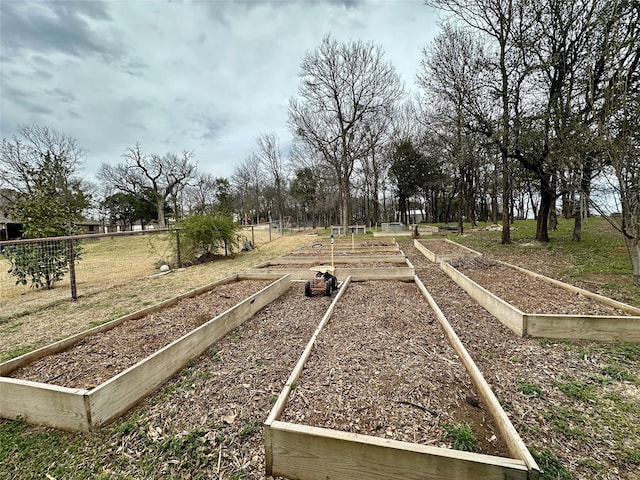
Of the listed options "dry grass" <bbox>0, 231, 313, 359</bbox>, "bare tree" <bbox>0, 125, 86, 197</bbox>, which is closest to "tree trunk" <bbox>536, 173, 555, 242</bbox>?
"dry grass" <bbox>0, 231, 313, 359</bbox>

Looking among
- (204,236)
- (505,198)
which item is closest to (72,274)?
(204,236)

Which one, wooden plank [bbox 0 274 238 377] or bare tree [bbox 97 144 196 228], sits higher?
bare tree [bbox 97 144 196 228]

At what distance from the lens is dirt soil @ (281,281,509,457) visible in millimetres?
1817

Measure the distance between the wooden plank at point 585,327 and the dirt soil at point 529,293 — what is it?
379 millimetres

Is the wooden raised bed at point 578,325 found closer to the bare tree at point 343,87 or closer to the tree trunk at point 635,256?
the tree trunk at point 635,256

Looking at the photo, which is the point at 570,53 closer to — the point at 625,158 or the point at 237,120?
the point at 625,158

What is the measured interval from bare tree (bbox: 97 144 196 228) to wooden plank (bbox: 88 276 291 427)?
108ft

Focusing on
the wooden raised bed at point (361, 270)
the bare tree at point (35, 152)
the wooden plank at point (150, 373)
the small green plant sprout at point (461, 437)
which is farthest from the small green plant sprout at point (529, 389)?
the bare tree at point (35, 152)

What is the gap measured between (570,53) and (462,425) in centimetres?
1049

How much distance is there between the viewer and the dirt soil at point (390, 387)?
182 centimetres

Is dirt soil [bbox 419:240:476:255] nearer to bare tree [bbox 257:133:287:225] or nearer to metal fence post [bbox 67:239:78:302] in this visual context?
metal fence post [bbox 67:239:78:302]

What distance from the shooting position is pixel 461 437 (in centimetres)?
170

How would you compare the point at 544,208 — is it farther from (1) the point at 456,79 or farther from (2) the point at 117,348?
(2) the point at 117,348

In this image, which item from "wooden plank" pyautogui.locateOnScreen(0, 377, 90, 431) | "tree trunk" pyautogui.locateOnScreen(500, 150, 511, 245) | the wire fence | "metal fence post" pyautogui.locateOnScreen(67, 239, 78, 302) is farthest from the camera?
"tree trunk" pyautogui.locateOnScreen(500, 150, 511, 245)
